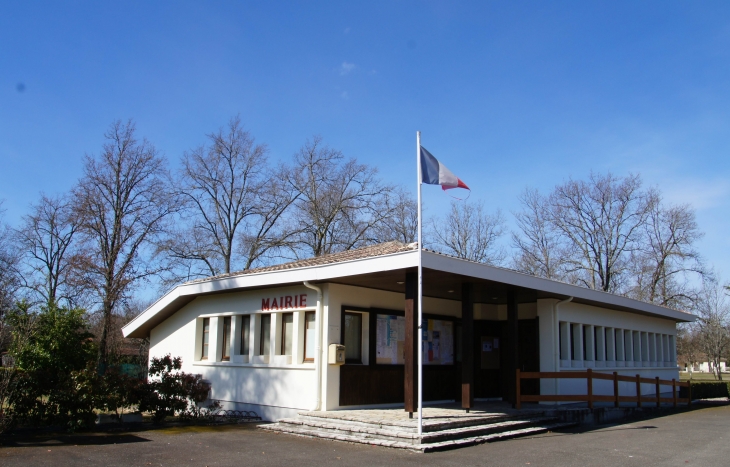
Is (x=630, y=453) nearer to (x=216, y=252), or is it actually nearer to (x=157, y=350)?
(x=157, y=350)

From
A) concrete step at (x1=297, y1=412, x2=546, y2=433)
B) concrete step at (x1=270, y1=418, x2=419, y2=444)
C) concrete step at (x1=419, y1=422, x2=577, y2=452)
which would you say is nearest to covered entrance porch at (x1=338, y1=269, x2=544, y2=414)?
concrete step at (x1=297, y1=412, x2=546, y2=433)

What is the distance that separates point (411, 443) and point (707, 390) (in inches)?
816

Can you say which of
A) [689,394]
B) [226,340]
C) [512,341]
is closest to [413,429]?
[512,341]

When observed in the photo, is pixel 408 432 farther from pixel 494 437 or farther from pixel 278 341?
pixel 278 341

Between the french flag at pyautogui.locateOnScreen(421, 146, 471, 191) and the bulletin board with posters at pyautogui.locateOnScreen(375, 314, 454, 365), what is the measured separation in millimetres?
4358

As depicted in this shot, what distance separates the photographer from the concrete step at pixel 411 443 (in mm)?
10469

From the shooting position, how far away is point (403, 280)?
46.3 feet

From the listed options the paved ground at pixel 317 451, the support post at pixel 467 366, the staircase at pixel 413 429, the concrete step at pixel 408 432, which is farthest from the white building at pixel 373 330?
the paved ground at pixel 317 451

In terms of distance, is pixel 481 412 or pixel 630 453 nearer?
pixel 630 453

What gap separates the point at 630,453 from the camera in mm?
10562

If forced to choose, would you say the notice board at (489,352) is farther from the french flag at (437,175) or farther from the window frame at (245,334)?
the french flag at (437,175)

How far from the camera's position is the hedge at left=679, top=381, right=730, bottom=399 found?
78.9ft

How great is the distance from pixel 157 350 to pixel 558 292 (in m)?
12.5

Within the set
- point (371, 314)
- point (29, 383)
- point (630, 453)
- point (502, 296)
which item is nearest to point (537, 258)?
point (502, 296)
